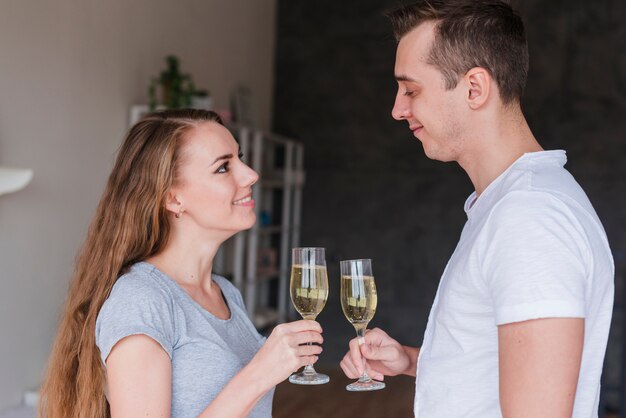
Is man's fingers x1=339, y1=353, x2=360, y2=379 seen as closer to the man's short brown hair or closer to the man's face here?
the man's face

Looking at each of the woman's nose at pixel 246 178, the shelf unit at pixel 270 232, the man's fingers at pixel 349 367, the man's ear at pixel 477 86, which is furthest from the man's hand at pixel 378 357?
the shelf unit at pixel 270 232

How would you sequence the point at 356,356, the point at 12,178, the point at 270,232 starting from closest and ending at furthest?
the point at 356,356 → the point at 12,178 → the point at 270,232

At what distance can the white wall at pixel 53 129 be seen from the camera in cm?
363

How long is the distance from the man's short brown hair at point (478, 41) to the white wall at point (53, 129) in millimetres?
2536

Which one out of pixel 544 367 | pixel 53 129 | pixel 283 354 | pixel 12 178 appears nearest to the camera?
pixel 544 367

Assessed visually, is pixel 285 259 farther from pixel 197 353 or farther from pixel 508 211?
pixel 508 211

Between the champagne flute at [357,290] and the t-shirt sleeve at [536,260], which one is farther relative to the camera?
the champagne flute at [357,290]

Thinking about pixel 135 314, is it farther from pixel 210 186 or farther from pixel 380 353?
pixel 380 353

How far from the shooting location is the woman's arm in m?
1.57

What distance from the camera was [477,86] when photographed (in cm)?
149

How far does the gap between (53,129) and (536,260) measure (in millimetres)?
3174

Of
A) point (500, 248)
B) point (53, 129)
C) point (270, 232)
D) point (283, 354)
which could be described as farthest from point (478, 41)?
point (270, 232)

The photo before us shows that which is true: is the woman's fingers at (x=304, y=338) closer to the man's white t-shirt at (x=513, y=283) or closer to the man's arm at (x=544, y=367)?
the man's white t-shirt at (x=513, y=283)

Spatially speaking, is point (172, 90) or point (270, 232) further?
point (270, 232)
